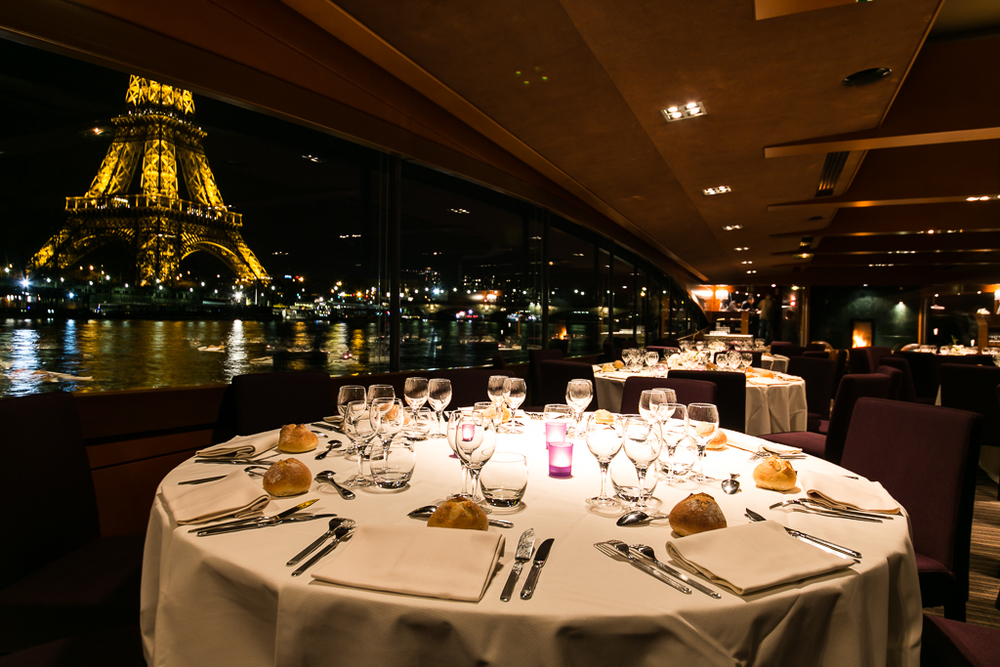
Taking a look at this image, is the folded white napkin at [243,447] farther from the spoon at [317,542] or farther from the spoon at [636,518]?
the spoon at [636,518]

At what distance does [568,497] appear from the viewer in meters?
1.22

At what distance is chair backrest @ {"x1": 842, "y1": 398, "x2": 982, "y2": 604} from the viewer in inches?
57.0

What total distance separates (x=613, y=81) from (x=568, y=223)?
3821 millimetres

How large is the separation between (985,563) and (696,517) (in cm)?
288

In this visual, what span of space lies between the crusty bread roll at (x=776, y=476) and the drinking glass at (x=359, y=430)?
3.36 feet

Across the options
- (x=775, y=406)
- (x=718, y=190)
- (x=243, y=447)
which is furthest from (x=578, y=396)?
(x=718, y=190)

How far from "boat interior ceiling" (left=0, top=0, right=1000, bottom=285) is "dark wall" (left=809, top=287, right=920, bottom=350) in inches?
524

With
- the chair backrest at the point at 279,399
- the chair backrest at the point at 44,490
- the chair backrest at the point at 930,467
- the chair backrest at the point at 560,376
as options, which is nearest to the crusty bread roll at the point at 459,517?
the chair backrest at the point at 44,490

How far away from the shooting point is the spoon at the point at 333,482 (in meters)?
1.21

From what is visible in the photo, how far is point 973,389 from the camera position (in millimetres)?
4098

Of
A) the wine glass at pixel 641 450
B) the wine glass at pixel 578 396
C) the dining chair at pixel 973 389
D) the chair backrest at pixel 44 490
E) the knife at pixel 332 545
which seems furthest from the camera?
the dining chair at pixel 973 389

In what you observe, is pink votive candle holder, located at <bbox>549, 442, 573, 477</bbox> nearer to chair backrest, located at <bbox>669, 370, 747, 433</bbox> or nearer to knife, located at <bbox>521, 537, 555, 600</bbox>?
knife, located at <bbox>521, 537, 555, 600</bbox>

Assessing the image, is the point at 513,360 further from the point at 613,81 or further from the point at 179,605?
the point at 179,605

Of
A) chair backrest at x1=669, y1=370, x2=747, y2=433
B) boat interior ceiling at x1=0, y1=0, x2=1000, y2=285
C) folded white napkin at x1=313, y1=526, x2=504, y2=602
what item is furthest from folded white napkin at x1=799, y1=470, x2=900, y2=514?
boat interior ceiling at x1=0, y1=0, x2=1000, y2=285
